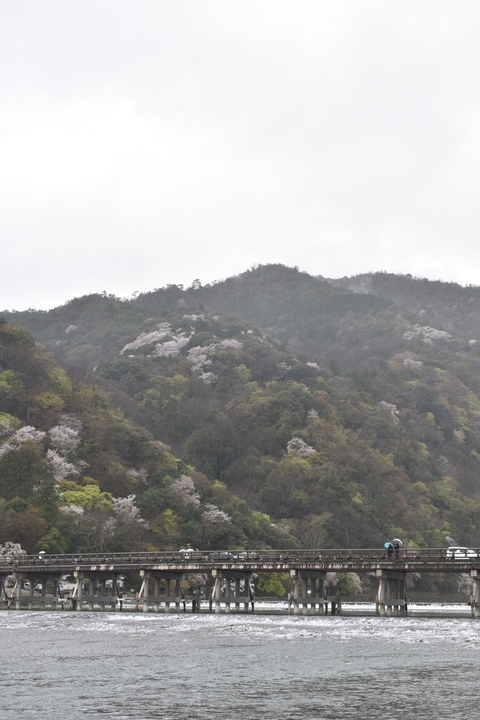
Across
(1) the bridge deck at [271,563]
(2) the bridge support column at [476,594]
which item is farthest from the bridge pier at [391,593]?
(2) the bridge support column at [476,594]

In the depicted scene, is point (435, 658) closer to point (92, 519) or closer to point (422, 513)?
point (92, 519)

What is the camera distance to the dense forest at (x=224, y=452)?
9744 cm

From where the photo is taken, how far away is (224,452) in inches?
5399

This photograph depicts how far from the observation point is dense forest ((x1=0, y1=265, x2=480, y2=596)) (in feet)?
320

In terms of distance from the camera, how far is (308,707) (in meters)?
25.3

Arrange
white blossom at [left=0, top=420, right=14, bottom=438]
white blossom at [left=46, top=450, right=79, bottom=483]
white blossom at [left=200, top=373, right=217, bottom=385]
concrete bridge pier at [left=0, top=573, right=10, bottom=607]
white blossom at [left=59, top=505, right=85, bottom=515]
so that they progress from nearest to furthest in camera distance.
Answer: concrete bridge pier at [left=0, top=573, right=10, bottom=607] → white blossom at [left=59, top=505, right=85, bottom=515] → white blossom at [left=46, top=450, right=79, bottom=483] → white blossom at [left=0, top=420, right=14, bottom=438] → white blossom at [left=200, top=373, right=217, bottom=385]

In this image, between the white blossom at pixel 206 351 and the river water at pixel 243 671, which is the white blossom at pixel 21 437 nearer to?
the river water at pixel 243 671

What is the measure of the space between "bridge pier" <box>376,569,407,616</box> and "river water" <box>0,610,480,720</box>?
6117 mm

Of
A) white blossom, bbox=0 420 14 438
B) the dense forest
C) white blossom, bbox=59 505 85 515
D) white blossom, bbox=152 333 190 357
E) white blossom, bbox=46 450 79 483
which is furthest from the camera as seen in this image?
white blossom, bbox=152 333 190 357

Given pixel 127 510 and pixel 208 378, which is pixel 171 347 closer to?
pixel 208 378

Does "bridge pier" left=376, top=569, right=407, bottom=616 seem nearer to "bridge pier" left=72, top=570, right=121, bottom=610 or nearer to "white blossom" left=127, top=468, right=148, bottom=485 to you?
"bridge pier" left=72, top=570, right=121, bottom=610

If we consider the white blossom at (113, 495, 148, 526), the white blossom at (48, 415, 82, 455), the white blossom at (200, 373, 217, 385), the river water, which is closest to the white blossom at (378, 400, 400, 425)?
the white blossom at (200, 373, 217, 385)

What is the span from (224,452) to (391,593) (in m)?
77.6

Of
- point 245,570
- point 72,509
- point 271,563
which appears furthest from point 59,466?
point 271,563
